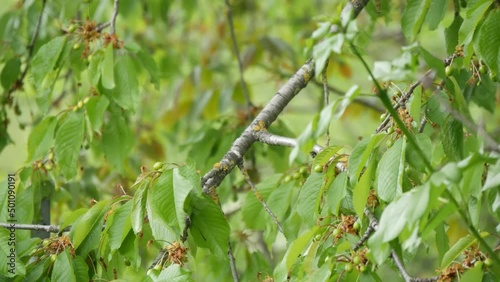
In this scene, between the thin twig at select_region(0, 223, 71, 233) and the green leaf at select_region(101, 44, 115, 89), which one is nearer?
the thin twig at select_region(0, 223, 71, 233)

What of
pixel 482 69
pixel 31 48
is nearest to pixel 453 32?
pixel 482 69

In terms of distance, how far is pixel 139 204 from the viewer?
1.67 m

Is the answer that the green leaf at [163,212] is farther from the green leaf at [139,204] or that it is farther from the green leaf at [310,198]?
the green leaf at [310,198]

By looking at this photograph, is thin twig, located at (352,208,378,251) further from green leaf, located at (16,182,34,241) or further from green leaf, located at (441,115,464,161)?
green leaf, located at (16,182,34,241)

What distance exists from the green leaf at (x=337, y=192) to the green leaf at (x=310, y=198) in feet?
0.32

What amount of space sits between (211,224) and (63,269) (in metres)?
0.36

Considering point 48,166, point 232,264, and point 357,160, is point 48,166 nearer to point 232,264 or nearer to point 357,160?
point 232,264

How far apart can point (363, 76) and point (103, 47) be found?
4.39 m

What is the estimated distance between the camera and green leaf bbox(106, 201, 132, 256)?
171 cm

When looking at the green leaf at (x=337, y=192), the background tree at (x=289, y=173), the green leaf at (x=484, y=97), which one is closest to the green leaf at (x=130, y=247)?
the background tree at (x=289, y=173)

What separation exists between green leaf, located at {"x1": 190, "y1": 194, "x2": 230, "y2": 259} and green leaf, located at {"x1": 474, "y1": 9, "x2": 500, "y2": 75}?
2.36 feet

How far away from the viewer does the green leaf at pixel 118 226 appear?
1.71 metres

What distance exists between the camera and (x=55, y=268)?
1753mm

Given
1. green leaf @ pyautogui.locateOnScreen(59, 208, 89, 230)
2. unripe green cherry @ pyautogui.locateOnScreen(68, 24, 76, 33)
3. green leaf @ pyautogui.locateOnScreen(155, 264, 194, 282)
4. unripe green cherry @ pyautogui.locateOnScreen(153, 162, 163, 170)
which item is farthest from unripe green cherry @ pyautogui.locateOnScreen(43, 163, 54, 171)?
Answer: green leaf @ pyautogui.locateOnScreen(155, 264, 194, 282)
